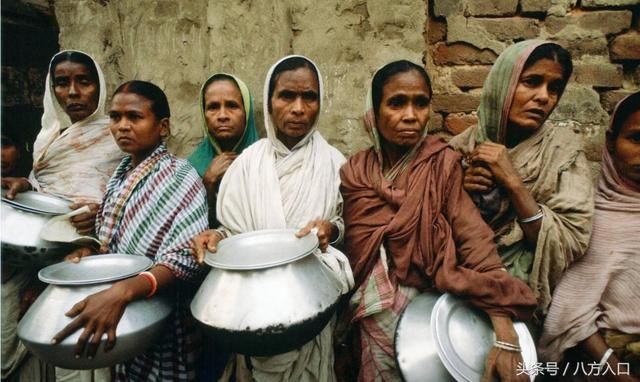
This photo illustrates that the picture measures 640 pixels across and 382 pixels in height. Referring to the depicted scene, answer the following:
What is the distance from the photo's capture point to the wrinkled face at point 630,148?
5.40ft

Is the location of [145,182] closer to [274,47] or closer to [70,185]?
[70,185]

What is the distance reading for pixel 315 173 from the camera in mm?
1879

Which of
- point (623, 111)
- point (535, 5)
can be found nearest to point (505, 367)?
point (623, 111)

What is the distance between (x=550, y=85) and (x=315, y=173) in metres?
1.11

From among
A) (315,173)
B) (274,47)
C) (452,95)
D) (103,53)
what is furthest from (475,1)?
(103,53)

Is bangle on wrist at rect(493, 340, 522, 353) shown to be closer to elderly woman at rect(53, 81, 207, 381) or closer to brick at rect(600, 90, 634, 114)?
elderly woman at rect(53, 81, 207, 381)

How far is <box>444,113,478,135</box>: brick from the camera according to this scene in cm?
247

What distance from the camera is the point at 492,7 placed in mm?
2363

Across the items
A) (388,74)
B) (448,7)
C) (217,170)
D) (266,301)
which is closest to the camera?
(266,301)

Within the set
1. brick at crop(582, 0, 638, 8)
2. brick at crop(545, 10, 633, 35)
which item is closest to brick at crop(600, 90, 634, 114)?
brick at crop(545, 10, 633, 35)

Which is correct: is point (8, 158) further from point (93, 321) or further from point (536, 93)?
point (536, 93)

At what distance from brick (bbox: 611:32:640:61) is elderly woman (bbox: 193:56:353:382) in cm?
177

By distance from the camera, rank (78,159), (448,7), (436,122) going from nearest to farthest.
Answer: (78,159)
(448,7)
(436,122)

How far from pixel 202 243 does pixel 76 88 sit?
1.42m
